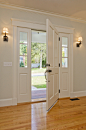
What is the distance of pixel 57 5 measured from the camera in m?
3.15

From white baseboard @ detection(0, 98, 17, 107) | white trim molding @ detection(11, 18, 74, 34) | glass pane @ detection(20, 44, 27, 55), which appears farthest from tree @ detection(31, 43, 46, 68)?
white baseboard @ detection(0, 98, 17, 107)

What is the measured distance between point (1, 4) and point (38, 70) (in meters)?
7.50

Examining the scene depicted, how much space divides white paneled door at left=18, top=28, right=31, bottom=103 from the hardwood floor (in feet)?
1.25

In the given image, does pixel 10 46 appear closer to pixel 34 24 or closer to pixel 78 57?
pixel 34 24

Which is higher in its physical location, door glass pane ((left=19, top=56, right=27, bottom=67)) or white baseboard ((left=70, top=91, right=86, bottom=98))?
door glass pane ((left=19, top=56, right=27, bottom=67))

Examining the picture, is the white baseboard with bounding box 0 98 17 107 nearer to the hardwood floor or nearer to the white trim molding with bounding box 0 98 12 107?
the white trim molding with bounding box 0 98 12 107

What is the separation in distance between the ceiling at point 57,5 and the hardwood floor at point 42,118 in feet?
9.06

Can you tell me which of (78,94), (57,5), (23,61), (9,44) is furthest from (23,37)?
(78,94)

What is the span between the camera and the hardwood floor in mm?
2100

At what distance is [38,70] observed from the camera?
10.2 meters

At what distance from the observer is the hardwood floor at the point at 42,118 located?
210cm

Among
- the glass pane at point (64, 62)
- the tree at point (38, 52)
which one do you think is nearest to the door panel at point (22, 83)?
the glass pane at point (64, 62)

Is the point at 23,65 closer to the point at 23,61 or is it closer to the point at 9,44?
the point at 23,61

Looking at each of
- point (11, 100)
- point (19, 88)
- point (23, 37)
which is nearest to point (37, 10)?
point (23, 37)
